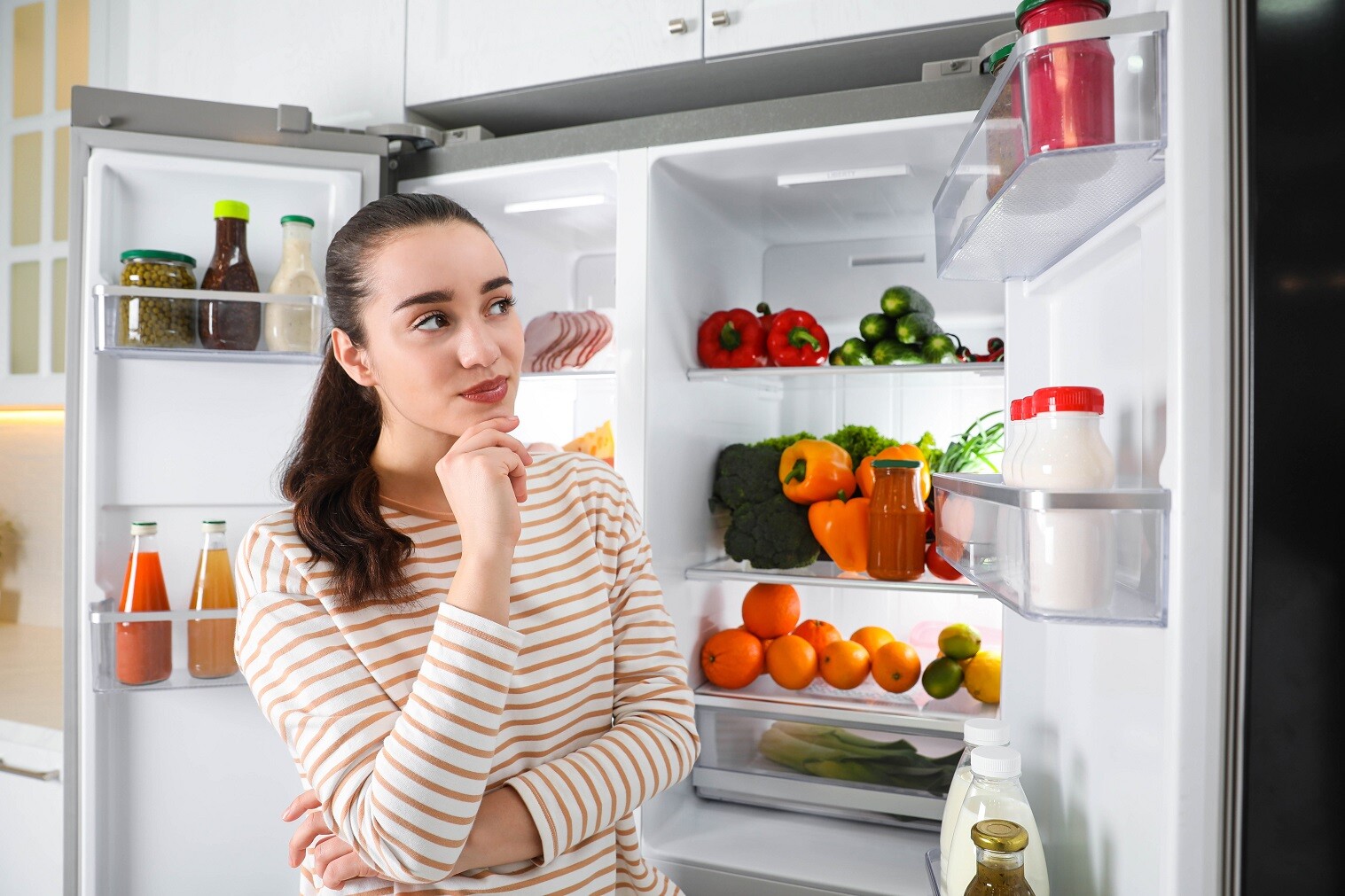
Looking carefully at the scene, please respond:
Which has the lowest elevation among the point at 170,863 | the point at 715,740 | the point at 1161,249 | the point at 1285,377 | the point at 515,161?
the point at 170,863

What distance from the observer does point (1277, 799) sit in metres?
0.56

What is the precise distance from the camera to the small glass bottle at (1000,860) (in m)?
0.79

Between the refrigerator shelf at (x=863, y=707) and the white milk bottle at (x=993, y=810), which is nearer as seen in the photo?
the white milk bottle at (x=993, y=810)

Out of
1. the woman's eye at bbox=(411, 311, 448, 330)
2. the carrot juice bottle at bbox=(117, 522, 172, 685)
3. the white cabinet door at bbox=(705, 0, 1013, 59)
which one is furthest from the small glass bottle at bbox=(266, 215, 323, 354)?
the white cabinet door at bbox=(705, 0, 1013, 59)

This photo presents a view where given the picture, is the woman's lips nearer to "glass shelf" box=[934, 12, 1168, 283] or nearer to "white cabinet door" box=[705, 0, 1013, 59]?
"glass shelf" box=[934, 12, 1168, 283]

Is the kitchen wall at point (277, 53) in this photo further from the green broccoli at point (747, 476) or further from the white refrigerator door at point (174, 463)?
the green broccoli at point (747, 476)

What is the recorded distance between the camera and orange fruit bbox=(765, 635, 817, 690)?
162cm

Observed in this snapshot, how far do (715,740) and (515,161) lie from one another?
111cm

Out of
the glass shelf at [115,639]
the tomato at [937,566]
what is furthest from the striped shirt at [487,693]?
the tomato at [937,566]

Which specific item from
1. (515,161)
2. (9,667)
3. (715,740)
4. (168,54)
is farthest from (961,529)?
(9,667)

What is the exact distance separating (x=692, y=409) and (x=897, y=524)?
17.2 inches

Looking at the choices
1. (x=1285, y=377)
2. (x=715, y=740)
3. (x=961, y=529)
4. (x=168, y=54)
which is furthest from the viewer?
(x=168, y=54)

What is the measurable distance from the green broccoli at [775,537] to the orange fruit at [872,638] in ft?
0.61

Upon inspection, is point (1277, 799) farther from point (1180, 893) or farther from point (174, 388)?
point (174, 388)
